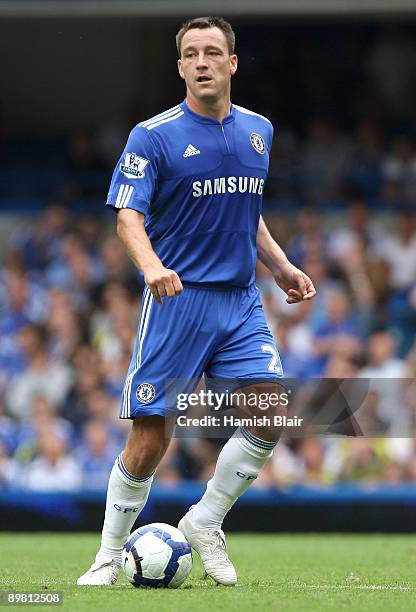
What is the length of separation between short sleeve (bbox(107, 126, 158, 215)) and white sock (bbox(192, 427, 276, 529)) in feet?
3.75

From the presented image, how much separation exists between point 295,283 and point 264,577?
1.53m

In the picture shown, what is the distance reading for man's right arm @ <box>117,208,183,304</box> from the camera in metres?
5.36

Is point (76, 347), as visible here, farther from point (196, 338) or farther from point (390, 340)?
point (196, 338)

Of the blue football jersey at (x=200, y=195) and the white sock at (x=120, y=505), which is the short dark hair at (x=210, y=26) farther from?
the white sock at (x=120, y=505)

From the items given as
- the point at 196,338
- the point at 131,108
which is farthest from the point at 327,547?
the point at 131,108

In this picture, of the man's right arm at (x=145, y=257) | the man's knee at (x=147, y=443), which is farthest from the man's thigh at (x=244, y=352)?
the man's right arm at (x=145, y=257)

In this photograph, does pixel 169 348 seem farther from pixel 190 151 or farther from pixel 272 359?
pixel 190 151

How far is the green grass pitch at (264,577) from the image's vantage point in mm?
5176

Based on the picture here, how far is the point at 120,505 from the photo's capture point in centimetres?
596

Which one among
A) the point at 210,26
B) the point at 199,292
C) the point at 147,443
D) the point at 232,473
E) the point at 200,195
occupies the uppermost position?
the point at 210,26

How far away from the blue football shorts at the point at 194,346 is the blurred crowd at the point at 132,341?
14.1ft

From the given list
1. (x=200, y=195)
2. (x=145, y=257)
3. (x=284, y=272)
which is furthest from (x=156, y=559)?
(x=200, y=195)

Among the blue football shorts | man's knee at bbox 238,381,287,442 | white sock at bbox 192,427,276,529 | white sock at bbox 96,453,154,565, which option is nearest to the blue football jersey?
the blue football shorts
